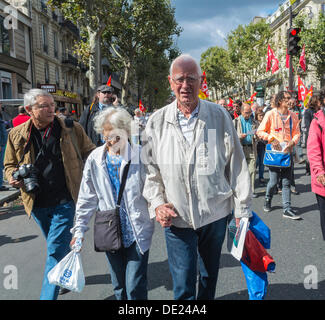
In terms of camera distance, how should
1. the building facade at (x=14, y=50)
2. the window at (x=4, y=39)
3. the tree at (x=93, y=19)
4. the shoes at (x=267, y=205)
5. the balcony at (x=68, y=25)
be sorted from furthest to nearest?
the balcony at (x=68, y=25) < the building facade at (x=14, y=50) < the window at (x=4, y=39) < the tree at (x=93, y=19) < the shoes at (x=267, y=205)

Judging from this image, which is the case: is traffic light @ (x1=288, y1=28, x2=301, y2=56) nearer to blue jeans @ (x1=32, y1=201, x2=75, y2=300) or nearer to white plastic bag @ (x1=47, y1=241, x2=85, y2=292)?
blue jeans @ (x1=32, y1=201, x2=75, y2=300)

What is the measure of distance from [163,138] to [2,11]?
73.3 feet

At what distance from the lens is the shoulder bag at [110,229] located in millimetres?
2465

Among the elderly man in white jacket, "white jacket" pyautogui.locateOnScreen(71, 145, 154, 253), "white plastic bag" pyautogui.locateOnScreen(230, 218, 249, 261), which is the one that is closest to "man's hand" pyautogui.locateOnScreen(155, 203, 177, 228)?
the elderly man in white jacket

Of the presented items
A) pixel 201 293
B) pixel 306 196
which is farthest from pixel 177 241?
pixel 306 196

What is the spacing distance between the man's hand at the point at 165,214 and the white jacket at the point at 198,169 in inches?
1.9

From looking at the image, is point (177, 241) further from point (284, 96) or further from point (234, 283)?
point (284, 96)

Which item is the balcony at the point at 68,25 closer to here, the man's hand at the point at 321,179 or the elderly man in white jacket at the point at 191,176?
the man's hand at the point at 321,179

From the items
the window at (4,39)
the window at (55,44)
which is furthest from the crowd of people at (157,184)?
the window at (55,44)

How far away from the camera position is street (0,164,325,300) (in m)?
3.22

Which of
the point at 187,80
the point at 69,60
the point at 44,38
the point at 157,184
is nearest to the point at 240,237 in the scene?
the point at 157,184

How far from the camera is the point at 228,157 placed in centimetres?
239

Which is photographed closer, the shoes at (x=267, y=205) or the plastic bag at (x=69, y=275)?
the plastic bag at (x=69, y=275)

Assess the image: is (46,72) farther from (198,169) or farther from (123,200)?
(198,169)
